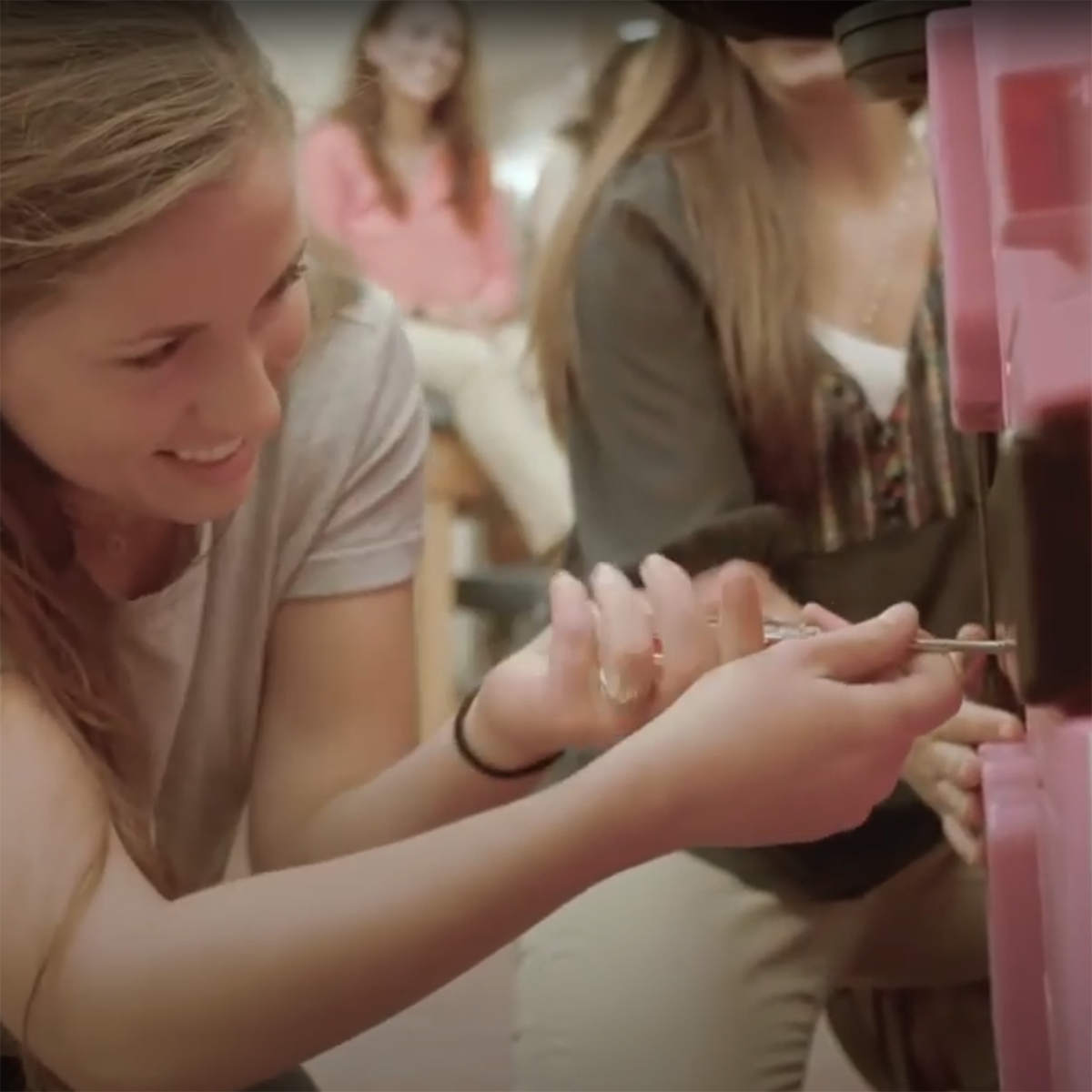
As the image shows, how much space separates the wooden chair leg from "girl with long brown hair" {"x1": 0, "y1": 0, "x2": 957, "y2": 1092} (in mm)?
22

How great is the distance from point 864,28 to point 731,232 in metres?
0.16

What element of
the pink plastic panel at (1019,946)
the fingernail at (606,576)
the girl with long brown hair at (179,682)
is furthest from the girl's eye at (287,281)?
the pink plastic panel at (1019,946)

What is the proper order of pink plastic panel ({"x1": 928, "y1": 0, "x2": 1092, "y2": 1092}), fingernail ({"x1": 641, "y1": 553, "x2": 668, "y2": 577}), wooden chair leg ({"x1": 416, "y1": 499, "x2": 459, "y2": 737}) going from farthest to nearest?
wooden chair leg ({"x1": 416, "y1": 499, "x2": 459, "y2": 737})
fingernail ({"x1": 641, "y1": 553, "x2": 668, "y2": 577})
pink plastic panel ({"x1": 928, "y1": 0, "x2": 1092, "y2": 1092})

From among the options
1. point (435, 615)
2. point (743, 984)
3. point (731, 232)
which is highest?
point (731, 232)

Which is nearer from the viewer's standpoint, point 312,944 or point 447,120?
point 312,944

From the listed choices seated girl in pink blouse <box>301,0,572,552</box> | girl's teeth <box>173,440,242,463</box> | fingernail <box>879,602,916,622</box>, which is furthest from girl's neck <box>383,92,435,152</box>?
fingernail <box>879,602,916,622</box>

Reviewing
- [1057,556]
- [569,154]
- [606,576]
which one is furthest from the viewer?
[569,154]

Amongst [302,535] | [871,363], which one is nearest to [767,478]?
[871,363]

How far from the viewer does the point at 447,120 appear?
1.53ft

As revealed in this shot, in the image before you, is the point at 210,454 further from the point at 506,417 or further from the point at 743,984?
the point at 743,984

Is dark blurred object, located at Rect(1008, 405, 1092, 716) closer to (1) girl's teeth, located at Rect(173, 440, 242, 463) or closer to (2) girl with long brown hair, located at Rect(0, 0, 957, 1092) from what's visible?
(2) girl with long brown hair, located at Rect(0, 0, 957, 1092)

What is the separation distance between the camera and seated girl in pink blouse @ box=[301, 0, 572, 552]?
46 cm

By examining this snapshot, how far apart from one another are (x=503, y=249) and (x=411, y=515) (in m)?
0.09

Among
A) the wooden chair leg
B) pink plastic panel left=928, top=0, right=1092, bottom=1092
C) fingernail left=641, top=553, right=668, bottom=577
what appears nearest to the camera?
pink plastic panel left=928, top=0, right=1092, bottom=1092
